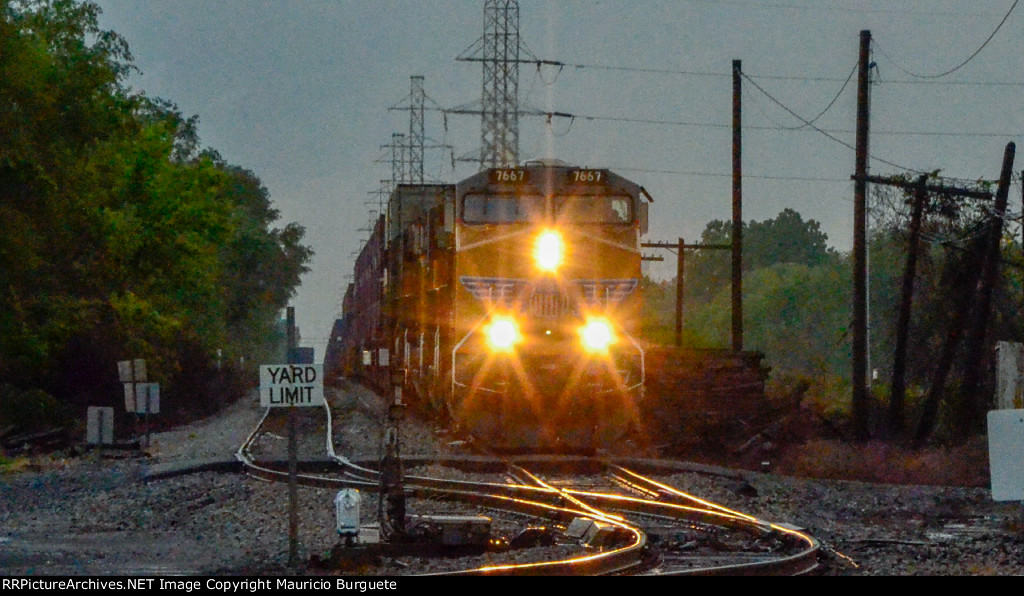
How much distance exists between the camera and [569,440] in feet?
62.0

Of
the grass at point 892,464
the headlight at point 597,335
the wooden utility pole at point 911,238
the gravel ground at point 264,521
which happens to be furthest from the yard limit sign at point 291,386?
the wooden utility pole at point 911,238

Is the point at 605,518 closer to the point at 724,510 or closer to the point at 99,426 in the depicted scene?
the point at 724,510

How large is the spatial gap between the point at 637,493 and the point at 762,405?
12.7 metres

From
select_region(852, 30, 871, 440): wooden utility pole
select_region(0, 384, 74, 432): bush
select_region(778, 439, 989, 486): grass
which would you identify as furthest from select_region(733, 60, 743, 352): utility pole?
select_region(0, 384, 74, 432): bush

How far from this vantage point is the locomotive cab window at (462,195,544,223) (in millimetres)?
18453

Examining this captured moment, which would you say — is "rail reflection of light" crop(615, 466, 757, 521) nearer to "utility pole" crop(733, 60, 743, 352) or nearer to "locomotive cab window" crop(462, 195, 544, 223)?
"locomotive cab window" crop(462, 195, 544, 223)

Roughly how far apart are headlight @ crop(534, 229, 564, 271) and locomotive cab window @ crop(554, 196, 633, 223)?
31 centimetres

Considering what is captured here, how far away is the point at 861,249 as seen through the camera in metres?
26.0

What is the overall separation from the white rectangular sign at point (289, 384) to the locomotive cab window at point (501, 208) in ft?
28.4

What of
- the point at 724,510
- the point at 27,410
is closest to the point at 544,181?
the point at 724,510

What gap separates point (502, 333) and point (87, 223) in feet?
57.4

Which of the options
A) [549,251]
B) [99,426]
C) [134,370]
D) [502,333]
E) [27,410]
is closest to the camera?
[502,333]

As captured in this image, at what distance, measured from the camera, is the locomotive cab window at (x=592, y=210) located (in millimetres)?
18500
